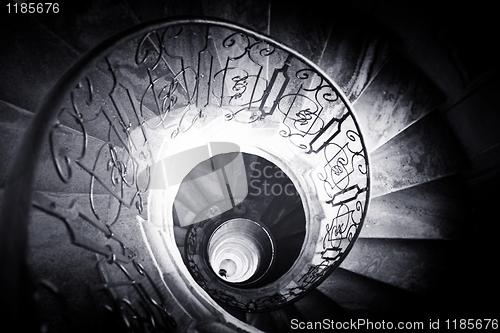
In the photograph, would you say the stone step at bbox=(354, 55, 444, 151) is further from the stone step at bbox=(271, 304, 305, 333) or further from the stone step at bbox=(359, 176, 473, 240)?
the stone step at bbox=(271, 304, 305, 333)

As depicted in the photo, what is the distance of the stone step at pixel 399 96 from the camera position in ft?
11.8

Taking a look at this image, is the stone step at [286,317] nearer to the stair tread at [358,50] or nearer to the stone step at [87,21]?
the stair tread at [358,50]

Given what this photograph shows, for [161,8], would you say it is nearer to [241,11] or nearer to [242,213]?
[241,11]

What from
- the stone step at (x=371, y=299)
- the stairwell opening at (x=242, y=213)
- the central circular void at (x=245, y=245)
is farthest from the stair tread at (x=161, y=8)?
the central circular void at (x=245, y=245)

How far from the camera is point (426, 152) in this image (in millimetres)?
3732

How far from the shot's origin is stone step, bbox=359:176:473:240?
3758mm

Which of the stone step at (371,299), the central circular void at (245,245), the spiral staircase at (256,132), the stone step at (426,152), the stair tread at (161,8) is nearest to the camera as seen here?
the spiral staircase at (256,132)

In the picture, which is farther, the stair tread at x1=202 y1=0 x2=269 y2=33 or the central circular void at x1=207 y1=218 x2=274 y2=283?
the central circular void at x1=207 y1=218 x2=274 y2=283

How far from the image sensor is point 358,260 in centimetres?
430

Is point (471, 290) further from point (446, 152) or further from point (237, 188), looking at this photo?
point (237, 188)

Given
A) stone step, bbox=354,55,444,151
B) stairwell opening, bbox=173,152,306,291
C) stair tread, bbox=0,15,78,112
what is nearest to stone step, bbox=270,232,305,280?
stairwell opening, bbox=173,152,306,291

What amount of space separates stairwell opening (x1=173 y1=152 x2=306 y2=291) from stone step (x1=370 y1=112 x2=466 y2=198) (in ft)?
13.1

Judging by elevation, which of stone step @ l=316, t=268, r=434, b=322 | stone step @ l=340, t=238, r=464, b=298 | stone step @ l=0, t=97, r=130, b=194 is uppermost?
stone step @ l=0, t=97, r=130, b=194

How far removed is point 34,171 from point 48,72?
1796 millimetres
